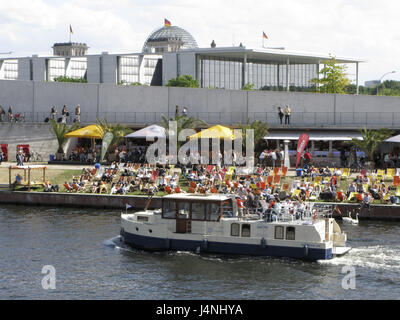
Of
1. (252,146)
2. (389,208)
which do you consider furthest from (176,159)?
(389,208)

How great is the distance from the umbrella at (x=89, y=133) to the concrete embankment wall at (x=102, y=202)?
10.9 m

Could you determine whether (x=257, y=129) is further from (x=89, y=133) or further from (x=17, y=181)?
(x=17, y=181)

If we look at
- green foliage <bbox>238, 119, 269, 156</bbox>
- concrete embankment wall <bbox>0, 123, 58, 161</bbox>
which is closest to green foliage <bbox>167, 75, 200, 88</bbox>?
concrete embankment wall <bbox>0, 123, 58, 161</bbox>

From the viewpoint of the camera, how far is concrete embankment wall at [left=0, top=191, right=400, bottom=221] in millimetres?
39906

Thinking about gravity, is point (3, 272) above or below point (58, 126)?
below

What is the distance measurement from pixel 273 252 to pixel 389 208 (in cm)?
1138

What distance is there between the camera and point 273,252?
1228 inches

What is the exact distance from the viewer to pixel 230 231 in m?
31.9

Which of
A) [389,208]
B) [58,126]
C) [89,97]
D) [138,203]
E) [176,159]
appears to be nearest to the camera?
[389,208]

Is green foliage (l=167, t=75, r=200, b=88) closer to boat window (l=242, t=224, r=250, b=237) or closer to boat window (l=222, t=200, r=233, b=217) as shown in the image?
boat window (l=222, t=200, r=233, b=217)

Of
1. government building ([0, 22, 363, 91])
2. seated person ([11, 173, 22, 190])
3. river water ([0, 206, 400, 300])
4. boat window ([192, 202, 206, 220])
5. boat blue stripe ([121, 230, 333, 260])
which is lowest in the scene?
river water ([0, 206, 400, 300])

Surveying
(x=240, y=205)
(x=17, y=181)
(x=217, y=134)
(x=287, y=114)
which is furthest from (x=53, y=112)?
(x=240, y=205)

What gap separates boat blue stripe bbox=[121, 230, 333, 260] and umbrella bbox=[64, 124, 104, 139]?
2378 cm
